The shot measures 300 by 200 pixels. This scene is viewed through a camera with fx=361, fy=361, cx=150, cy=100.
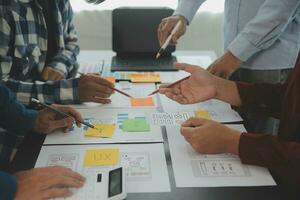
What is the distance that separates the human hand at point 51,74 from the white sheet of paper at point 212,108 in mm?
472

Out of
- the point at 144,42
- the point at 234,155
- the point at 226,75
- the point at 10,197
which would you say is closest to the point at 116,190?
the point at 10,197

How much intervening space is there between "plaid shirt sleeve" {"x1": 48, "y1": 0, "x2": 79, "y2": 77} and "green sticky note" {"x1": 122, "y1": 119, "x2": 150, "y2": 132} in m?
0.54

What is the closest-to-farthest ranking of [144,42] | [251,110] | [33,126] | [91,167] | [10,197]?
[10,197]
[91,167]
[33,126]
[251,110]
[144,42]

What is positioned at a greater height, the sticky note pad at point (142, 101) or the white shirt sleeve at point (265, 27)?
the white shirt sleeve at point (265, 27)

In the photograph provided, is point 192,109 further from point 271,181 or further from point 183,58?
point 183,58

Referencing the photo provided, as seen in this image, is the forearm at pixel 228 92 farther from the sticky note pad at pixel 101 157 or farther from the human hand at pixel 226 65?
the sticky note pad at pixel 101 157

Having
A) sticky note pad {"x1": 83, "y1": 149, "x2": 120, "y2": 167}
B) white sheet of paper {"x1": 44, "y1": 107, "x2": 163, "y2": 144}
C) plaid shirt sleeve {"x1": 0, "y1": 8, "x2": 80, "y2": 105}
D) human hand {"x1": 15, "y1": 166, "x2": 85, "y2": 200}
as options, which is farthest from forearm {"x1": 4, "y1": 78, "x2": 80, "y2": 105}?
human hand {"x1": 15, "y1": 166, "x2": 85, "y2": 200}

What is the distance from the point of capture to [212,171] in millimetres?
931

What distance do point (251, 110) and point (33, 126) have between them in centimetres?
73

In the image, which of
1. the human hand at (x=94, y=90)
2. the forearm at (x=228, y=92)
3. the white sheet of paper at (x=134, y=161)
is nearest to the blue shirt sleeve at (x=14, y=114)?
the white sheet of paper at (x=134, y=161)

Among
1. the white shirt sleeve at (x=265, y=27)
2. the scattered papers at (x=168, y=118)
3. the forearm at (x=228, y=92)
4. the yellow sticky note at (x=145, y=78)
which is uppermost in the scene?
the yellow sticky note at (x=145, y=78)

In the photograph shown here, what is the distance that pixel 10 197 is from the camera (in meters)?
0.82

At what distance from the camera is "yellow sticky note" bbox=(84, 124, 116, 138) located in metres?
1.11

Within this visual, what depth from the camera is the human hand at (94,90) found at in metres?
1.34
